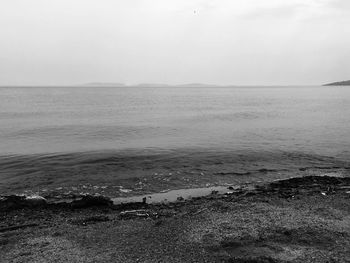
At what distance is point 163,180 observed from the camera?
52.7 ft

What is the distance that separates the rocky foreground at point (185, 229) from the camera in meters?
7.67

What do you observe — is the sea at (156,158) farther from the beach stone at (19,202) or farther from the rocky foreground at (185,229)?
the rocky foreground at (185,229)

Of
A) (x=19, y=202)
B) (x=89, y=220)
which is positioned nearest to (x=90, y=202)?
(x=89, y=220)

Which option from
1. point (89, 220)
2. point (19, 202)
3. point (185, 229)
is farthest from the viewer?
point (19, 202)

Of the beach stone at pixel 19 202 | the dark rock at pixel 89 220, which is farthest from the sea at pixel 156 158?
the dark rock at pixel 89 220

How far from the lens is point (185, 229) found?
9.18m

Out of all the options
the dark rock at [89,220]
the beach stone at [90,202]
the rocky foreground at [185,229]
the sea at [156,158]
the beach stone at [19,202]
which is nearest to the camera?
the rocky foreground at [185,229]

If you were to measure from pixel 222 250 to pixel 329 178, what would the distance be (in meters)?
9.93

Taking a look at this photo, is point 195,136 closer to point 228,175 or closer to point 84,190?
point 228,175

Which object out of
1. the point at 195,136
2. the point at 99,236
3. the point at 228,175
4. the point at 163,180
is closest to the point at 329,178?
the point at 228,175

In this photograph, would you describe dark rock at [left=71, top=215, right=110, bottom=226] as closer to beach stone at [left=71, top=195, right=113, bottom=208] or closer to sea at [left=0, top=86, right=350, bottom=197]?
beach stone at [left=71, top=195, right=113, bottom=208]

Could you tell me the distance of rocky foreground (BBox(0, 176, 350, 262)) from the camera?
25.2 ft

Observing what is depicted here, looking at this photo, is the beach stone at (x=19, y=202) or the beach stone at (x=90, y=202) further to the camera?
the beach stone at (x=90, y=202)

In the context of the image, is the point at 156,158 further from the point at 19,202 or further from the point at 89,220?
the point at 89,220
